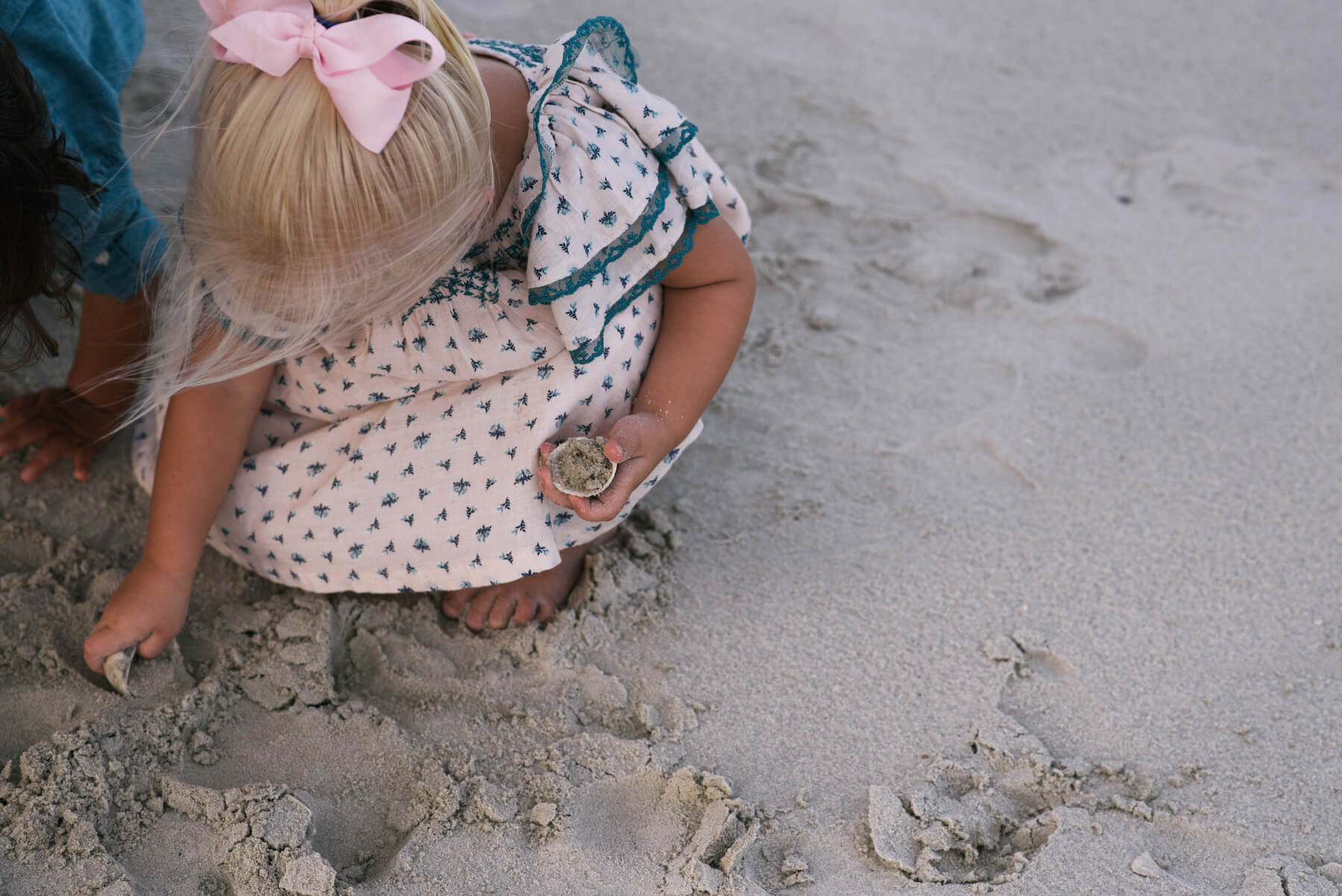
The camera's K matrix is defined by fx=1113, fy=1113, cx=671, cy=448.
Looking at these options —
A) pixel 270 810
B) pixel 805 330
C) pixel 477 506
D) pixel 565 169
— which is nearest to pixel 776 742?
pixel 477 506

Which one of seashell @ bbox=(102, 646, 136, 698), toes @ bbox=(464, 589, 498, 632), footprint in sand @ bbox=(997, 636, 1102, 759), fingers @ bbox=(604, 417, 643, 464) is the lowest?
seashell @ bbox=(102, 646, 136, 698)

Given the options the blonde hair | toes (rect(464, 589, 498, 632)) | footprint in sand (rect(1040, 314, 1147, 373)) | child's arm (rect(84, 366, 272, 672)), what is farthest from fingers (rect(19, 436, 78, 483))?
footprint in sand (rect(1040, 314, 1147, 373))

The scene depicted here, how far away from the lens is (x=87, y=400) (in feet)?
5.12

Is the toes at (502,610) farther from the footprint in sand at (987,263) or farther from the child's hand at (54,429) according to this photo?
the footprint in sand at (987,263)

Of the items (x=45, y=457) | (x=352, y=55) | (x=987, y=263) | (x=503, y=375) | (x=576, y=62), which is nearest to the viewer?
(x=352, y=55)

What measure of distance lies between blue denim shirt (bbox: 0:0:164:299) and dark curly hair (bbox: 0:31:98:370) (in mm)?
83

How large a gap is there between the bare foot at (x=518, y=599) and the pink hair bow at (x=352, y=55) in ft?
1.91

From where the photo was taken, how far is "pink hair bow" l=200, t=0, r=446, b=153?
3.10 feet

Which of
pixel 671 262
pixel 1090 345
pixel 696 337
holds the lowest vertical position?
pixel 1090 345

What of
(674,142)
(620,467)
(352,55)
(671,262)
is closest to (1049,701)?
(620,467)

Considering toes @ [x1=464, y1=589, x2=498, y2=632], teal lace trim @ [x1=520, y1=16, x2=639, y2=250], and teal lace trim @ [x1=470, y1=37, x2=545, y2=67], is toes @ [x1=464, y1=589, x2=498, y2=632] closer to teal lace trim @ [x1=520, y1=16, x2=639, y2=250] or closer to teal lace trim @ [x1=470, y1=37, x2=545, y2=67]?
teal lace trim @ [x1=520, y1=16, x2=639, y2=250]

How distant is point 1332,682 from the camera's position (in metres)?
1.30

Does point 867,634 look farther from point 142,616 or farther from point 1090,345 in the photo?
point 142,616

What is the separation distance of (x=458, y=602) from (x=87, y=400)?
0.63 metres
